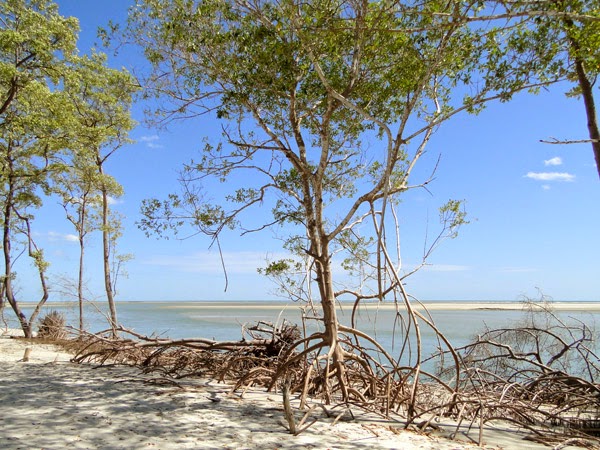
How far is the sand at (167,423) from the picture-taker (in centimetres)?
360

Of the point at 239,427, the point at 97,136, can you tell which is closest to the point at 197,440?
the point at 239,427

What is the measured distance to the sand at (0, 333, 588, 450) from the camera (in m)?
3.60

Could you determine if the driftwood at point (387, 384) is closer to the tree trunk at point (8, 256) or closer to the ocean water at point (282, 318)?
the ocean water at point (282, 318)

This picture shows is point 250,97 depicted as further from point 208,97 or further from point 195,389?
point 195,389

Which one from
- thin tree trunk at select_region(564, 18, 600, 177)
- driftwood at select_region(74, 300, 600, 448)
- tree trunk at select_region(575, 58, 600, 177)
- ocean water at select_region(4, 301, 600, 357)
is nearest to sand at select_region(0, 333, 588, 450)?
driftwood at select_region(74, 300, 600, 448)

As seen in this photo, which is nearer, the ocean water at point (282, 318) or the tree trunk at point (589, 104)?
the tree trunk at point (589, 104)

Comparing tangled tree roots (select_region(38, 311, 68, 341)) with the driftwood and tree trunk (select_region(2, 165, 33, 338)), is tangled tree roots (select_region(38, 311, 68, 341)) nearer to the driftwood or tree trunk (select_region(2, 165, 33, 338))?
tree trunk (select_region(2, 165, 33, 338))

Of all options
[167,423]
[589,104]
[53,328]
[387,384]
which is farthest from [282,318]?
[589,104]

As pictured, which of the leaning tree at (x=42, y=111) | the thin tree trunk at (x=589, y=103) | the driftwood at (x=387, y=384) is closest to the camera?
the thin tree trunk at (x=589, y=103)

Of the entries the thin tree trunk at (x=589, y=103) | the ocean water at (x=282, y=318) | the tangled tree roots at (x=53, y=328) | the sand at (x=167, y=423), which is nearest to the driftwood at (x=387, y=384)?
the sand at (x=167, y=423)

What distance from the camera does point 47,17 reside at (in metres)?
11.1

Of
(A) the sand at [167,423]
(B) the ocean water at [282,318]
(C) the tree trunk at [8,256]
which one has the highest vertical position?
(C) the tree trunk at [8,256]

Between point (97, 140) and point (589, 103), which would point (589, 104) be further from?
point (97, 140)

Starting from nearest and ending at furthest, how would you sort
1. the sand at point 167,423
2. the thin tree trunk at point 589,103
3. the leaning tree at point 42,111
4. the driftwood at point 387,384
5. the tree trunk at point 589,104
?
1. the sand at point 167,423
2. the thin tree trunk at point 589,103
3. the tree trunk at point 589,104
4. the driftwood at point 387,384
5. the leaning tree at point 42,111
